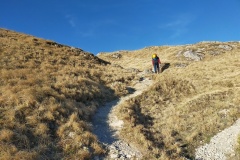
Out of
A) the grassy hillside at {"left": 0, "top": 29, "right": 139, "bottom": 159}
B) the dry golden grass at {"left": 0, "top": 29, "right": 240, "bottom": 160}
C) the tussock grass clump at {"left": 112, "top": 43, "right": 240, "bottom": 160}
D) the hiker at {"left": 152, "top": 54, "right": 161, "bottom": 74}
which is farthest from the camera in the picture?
the hiker at {"left": 152, "top": 54, "right": 161, "bottom": 74}

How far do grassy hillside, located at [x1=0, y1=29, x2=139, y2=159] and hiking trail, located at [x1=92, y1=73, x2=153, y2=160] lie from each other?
2.14 ft

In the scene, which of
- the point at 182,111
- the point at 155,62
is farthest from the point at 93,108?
the point at 155,62

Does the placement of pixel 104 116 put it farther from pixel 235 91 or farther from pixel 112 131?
pixel 235 91

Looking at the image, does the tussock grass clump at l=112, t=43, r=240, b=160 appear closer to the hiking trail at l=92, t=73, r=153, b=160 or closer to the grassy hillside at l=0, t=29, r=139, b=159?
the hiking trail at l=92, t=73, r=153, b=160

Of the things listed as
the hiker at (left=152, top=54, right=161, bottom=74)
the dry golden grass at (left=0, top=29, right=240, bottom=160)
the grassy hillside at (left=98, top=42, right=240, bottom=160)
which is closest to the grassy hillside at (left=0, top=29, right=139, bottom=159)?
the dry golden grass at (left=0, top=29, right=240, bottom=160)

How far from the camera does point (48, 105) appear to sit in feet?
64.7

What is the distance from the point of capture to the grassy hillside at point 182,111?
1730 centimetres

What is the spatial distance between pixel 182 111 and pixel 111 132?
6653 millimetres

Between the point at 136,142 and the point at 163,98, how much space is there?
407 inches

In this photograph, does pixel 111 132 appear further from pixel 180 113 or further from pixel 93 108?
pixel 180 113

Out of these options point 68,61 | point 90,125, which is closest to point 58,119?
point 90,125

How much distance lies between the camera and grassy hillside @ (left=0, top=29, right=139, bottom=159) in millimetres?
14734

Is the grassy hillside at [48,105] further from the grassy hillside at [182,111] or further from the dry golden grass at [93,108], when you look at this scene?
the grassy hillside at [182,111]

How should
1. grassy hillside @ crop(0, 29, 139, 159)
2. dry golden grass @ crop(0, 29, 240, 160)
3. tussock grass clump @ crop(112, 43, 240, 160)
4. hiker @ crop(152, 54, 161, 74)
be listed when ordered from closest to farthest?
grassy hillside @ crop(0, 29, 139, 159) < dry golden grass @ crop(0, 29, 240, 160) < tussock grass clump @ crop(112, 43, 240, 160) < hiker @ crop(152, 54, 161, 74)
